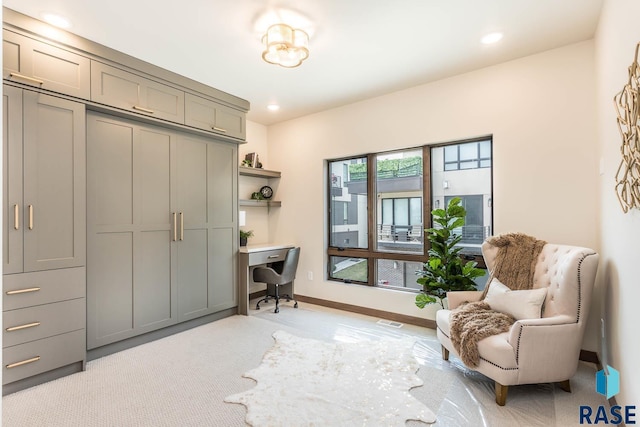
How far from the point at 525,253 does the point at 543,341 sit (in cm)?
83

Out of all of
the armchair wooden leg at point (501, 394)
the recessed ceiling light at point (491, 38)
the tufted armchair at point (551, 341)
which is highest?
the recessed ceiling light at point (491, 38)

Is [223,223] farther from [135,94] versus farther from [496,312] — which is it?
[496,312]

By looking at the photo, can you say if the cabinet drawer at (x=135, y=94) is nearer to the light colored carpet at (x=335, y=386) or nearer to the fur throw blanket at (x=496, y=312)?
the light colored carpet at (x=335, y=386)

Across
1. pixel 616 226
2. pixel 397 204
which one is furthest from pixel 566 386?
pixel 397 204

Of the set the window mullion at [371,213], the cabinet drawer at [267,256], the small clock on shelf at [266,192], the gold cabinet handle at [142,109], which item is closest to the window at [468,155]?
the window mullion at [371,213]

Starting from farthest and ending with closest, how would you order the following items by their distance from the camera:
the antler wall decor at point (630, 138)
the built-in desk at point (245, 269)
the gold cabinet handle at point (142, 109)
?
the built-in desk at point (245, 269)
the gold cabinet handle at point (142, 109)
the antler wall decor at point (630, 138)

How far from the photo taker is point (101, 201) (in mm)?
2932

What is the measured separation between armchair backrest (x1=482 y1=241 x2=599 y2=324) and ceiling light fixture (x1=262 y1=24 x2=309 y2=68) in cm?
245

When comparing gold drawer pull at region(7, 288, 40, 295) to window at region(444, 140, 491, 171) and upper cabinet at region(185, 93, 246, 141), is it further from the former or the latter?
window at region(444, 140, 491, 171)

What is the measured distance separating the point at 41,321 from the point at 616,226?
3924mm

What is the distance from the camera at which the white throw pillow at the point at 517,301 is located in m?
2.46

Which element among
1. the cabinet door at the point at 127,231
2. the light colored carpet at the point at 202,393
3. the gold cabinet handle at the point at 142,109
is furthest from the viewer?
the gold cabinet handle at the point at 142,109

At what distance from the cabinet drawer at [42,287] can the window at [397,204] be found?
9.07ft

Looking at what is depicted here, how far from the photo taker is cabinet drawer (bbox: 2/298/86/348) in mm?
2402
